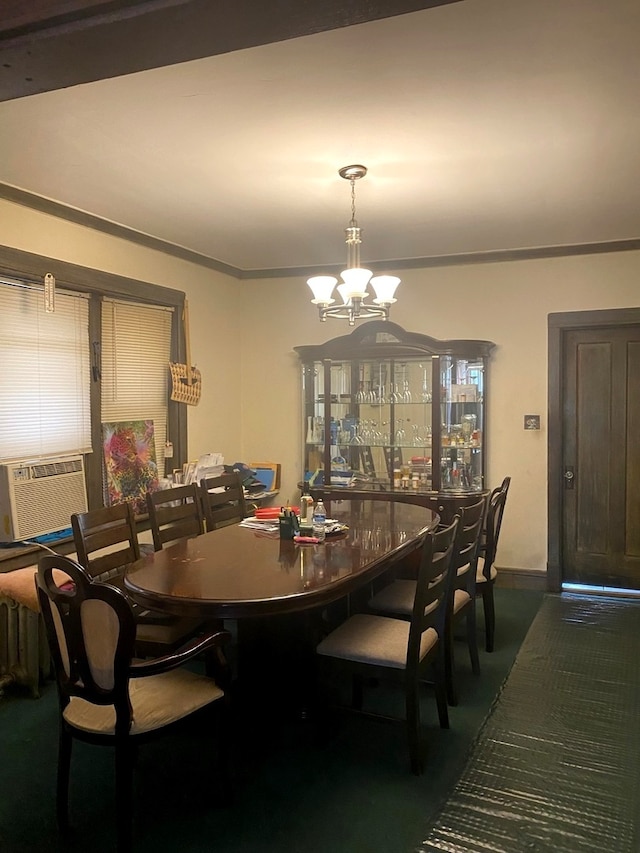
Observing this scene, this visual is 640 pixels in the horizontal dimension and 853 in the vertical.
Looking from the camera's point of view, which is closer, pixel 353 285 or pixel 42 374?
pixel 353 285

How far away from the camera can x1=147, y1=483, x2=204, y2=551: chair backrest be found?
3391mm

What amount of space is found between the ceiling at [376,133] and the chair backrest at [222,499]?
64.2 inches

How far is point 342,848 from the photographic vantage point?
2.08 m

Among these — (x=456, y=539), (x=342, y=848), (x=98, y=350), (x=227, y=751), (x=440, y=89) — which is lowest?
(x=342, y=848)

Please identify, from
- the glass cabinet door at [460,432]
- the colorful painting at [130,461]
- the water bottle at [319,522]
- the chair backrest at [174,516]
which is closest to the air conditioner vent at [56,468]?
the colorful painting at [130,461]

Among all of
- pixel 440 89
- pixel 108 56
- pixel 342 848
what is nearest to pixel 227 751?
pixel 342 848

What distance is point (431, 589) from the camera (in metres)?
2.55

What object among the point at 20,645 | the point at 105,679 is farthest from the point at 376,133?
the point at 20,645

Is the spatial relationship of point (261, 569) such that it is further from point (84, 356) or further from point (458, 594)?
point (84, 356)

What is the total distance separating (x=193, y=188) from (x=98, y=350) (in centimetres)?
126

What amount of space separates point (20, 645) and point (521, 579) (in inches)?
140

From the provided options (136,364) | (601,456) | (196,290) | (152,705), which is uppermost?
(196,290)

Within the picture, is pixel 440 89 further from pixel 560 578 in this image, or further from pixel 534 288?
pixel 560 578

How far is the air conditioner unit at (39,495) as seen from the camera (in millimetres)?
3400
